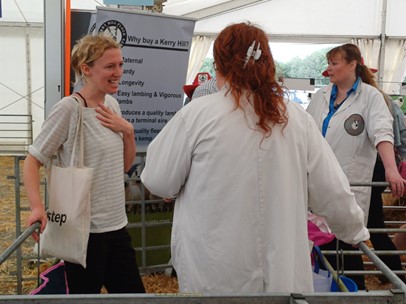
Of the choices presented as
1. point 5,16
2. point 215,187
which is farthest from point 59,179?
point 5,16

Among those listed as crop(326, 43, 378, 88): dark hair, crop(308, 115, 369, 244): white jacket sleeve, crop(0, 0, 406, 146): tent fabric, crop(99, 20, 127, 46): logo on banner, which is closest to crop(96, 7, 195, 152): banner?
crop(99, 20, 127, 46): logo on banner

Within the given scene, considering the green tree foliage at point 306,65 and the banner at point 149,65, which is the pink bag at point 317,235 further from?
the green tree foliage at point 306,65

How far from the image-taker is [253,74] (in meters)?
1.56

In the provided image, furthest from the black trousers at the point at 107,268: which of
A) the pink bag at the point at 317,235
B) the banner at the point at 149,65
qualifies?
the banner at the point at 149,65

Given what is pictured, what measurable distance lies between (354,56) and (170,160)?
199 centimetres

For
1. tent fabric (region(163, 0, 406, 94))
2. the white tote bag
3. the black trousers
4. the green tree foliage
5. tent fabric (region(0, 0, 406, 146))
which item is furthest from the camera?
the green tree foliage

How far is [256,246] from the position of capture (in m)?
1.59

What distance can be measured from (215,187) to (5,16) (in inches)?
272

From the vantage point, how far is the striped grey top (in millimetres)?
2043

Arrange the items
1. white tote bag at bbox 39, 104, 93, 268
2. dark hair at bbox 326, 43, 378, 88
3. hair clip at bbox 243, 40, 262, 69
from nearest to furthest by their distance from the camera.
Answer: hair clip at bbox 243, 40, 262, 69
white tote bag at bbox 39, 104, 93, 268
dark hair at bbox 326, 43, 378, 88

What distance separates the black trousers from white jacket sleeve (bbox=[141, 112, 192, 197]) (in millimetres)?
656

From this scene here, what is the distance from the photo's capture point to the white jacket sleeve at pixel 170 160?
5.20 feet

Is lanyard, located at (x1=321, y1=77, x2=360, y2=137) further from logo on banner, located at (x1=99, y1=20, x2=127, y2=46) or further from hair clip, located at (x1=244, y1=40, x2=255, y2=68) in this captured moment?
hair clip, located at (x1=244, y1=40, x2=255, y2=68)

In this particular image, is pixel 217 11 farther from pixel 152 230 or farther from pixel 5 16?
pixel 152 230
